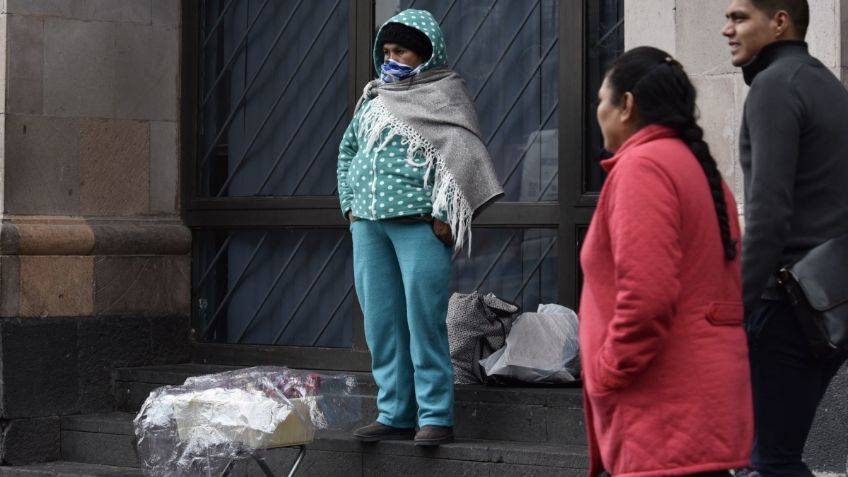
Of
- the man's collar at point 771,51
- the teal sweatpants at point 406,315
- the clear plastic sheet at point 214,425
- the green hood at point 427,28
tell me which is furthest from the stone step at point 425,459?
the man's collar at point 771,51

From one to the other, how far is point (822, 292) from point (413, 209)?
8.35 feet

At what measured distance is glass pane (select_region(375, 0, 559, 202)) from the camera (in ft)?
24.5

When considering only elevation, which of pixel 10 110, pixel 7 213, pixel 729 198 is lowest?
pixel 7 213

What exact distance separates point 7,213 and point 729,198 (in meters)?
4.93

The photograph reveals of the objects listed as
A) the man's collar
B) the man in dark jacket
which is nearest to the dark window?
the man's collar

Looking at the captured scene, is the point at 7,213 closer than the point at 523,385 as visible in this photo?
No

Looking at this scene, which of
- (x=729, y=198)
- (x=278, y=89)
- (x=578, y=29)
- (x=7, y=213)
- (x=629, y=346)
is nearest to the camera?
(x=629, y=346)

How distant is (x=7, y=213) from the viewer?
25.5 ft

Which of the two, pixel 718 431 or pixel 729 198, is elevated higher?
pixel 729 198

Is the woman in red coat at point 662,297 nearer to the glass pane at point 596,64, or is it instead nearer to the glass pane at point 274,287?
the glass pane at point 596,64

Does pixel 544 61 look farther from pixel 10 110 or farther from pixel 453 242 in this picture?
pixel 10 110

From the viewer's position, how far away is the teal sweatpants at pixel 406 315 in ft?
20.6

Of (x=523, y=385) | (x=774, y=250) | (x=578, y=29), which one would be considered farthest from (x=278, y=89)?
(x=774, y=250)

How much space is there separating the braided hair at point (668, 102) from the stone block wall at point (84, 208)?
476cm
